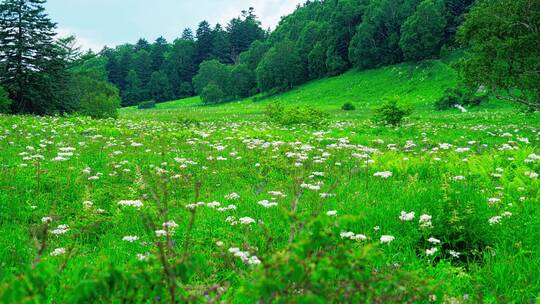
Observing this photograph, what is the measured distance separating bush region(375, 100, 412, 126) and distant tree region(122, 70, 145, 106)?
11096 centimetres

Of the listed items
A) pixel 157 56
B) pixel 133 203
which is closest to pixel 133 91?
pixel 157 56

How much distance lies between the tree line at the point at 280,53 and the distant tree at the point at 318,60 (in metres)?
0.22

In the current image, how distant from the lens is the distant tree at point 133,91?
122 metres

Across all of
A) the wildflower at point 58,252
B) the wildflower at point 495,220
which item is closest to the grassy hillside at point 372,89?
the wildflower at point 495,220

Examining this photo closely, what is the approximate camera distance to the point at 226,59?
5679 inches

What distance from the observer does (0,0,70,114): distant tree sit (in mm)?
31403

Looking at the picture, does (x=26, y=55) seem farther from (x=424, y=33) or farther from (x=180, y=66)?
(x=180, y=66)

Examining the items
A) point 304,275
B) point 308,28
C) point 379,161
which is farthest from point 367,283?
point 308,28

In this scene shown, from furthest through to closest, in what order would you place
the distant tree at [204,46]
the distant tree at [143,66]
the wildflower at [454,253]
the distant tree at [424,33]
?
1. the distant tree at [204,46]
2. the distant tree at [143,66]
3. the distant tree at [424,33]
4. the wildflower at [454,253]

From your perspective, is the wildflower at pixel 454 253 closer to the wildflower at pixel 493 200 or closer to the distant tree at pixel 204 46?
the wildflower at pixel 493 200

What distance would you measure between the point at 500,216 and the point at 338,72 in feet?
264

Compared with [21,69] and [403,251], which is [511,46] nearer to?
[403,251]

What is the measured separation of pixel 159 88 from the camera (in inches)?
4847

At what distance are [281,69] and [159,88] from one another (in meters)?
51.8
